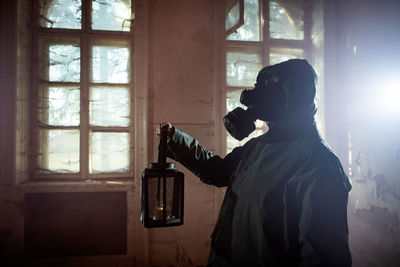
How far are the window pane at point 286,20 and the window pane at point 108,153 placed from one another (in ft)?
6.89

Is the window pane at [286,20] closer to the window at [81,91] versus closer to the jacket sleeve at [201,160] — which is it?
the window at [81,91]

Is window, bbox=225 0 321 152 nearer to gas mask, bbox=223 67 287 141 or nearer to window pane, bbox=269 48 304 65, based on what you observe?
window pane, bbox=269 48 304 65

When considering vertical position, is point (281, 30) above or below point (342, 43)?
above

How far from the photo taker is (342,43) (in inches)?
93.7

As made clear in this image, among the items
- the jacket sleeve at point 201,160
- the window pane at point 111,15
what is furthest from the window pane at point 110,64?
the jacket sleeve at point 201,160

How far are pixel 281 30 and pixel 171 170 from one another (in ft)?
7.77

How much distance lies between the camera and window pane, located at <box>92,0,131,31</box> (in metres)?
2.49

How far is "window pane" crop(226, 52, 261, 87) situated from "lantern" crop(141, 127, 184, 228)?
1557 millimetres

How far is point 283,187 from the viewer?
100 centimetres

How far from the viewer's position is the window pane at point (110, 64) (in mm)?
2475

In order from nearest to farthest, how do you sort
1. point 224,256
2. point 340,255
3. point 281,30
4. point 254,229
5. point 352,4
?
1. point 340,255
2. point 254,229
3. point 224,256
4. point 352,4
5. point 281,30

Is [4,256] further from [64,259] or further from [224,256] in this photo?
[224,256]

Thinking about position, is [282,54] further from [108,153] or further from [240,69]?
[108,153]

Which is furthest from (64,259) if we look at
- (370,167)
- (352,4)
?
(352,4)
